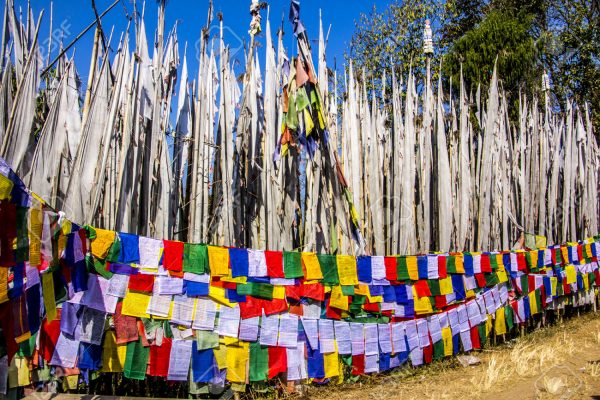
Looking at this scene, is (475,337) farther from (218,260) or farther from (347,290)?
(218,260)

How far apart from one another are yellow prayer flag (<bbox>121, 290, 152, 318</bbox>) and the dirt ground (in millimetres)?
1142

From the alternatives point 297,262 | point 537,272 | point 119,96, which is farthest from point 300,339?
point 537,272

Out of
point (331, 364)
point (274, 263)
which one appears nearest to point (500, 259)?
point (331, 364)

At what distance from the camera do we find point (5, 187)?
1.90m

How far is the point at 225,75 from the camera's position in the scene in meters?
3.58

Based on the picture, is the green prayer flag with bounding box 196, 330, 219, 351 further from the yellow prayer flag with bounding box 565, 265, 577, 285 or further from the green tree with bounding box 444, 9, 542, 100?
the green tree with bounding box 444, 9, 542, 100

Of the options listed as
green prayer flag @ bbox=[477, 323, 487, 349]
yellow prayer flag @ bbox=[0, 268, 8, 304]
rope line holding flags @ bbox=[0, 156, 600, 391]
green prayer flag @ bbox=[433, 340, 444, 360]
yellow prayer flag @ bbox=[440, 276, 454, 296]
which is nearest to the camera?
yellow prayer flag @ bbox=[0, 268, 8, 304]

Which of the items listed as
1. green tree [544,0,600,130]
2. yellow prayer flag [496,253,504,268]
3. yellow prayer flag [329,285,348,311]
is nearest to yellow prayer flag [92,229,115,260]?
yellow prayer flag [329,285,348,311]

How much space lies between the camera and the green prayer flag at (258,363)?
299 centimetres

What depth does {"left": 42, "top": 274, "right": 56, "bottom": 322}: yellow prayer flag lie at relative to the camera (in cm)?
225

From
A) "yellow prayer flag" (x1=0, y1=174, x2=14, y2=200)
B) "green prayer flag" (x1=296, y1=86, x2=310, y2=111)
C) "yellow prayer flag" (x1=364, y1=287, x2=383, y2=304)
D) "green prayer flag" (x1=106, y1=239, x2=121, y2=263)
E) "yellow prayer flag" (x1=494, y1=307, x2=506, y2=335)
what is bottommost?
"yellow prayer flag" (x1=494, y1=307, x2=506, y2=335)

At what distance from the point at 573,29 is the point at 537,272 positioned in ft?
34.7

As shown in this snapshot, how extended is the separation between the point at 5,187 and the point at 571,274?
5.59 meters

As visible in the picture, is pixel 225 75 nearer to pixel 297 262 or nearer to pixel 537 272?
pixel 297 262
